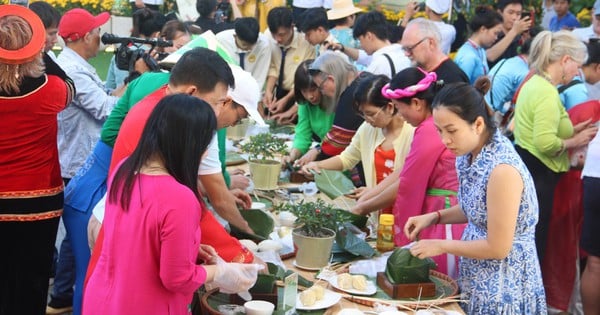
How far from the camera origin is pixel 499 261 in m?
2.42

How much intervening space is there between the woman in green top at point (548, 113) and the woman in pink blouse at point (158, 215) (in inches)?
102

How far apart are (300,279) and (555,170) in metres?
2.29

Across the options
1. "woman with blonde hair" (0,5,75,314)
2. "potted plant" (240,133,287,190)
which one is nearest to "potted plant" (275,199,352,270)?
"potted plant" (240,133,287,190)

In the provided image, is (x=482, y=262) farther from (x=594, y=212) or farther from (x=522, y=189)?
(x=594, y=212)

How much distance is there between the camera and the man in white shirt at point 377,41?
4.88m

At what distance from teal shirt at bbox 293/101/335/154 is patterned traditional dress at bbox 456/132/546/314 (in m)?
1.99

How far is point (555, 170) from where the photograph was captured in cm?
421

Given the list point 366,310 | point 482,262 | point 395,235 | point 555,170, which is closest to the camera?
point 366,310

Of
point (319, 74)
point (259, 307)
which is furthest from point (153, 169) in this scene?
point (319, 74)

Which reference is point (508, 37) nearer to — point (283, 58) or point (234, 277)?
point (283, 58)

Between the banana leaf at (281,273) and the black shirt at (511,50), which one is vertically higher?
the black shirt at (511,50)

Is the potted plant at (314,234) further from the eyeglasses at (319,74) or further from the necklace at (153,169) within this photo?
the eyeglasses at (319,74)

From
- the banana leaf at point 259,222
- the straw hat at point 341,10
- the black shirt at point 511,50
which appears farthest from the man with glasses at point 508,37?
the banana leaf at point 259,222

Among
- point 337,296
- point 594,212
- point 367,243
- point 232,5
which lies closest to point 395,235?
point 367,243
